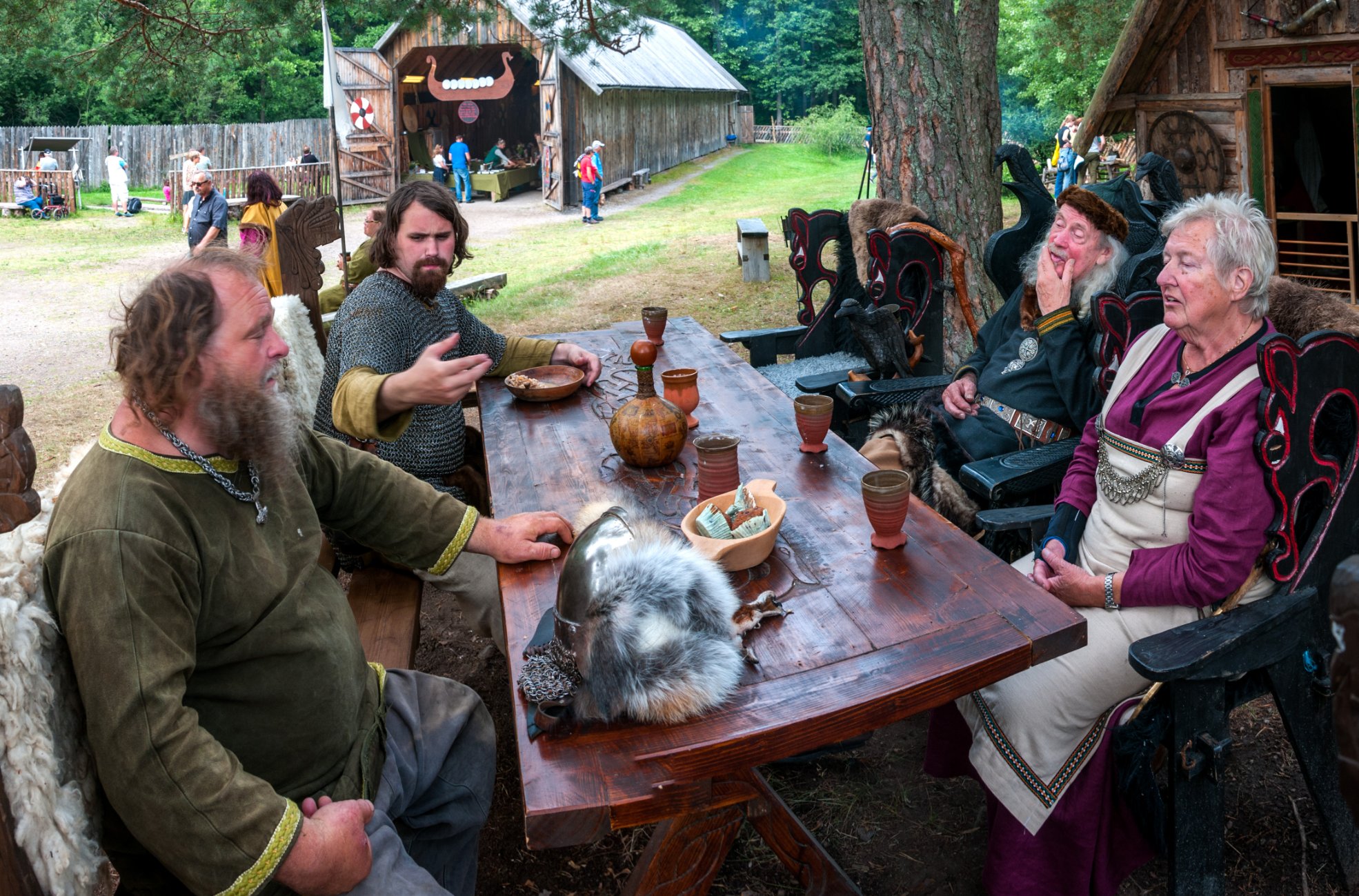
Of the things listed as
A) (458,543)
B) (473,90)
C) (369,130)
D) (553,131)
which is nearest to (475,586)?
(458,543)

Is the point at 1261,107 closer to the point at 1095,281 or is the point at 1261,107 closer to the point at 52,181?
the point at 1095,281

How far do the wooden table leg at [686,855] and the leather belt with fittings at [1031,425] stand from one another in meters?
1.93

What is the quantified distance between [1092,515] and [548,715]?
1.78m

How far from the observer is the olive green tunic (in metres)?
1.60

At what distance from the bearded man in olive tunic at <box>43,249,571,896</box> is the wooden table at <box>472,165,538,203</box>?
23552 millimetres

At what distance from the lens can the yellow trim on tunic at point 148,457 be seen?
1.75 meters

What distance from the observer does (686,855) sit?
2074 millimetres

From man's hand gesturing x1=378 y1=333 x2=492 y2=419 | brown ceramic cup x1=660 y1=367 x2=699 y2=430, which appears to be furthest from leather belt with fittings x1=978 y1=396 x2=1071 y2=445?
man's hand gesturing x1=378 y1=333 x2=492 y2=419

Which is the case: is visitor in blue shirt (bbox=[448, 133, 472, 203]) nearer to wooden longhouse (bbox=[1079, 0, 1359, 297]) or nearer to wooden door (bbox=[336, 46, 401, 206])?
wooden door (bbox=[336, 46, 401, 206])

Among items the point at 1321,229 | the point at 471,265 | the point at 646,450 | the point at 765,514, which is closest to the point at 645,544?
the point at 765,514

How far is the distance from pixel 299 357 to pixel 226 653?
226cm

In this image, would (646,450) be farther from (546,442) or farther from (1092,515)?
(1092,515)

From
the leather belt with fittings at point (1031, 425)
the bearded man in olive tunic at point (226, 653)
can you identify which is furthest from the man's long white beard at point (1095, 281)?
the bearded man in olive tunic at point (226, 653)

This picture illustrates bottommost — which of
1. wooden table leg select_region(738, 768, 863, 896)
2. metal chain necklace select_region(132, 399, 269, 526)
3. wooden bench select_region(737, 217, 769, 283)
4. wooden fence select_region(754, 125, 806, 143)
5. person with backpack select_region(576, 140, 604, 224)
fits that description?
wooden table leg select_region(738, 768, 863, 896)
